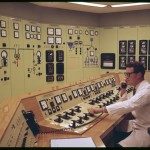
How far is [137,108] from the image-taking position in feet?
6.88

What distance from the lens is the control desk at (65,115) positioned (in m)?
1.63

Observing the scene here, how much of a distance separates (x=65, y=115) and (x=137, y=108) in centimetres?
68

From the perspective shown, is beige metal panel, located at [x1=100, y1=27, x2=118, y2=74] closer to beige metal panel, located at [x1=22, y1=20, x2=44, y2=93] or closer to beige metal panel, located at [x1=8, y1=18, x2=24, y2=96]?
beige metal panel, located at [x1=22, y1=20, x2=44, y2=93]

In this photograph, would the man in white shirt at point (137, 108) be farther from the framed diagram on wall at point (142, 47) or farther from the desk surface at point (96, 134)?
the framed diagram on wall at point (142, 47)

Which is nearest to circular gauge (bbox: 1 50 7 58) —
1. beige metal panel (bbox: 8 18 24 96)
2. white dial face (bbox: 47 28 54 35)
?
beige metal panel (bbox: 8 18 24 96)

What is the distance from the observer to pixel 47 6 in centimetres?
493

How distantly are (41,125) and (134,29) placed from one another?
4.49 metres

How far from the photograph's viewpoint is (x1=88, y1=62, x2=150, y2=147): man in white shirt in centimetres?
206

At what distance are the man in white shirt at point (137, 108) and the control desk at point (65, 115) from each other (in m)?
0.11

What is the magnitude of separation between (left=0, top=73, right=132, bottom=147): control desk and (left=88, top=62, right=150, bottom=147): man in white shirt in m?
0.11

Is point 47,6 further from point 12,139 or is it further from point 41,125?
point 12,139

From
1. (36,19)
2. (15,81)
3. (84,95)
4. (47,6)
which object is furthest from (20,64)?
(84,95)

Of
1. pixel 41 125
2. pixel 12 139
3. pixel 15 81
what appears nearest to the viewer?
pixel 12 139

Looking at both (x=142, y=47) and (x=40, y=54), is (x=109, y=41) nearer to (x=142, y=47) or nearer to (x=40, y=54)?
(x=142, y=47)
